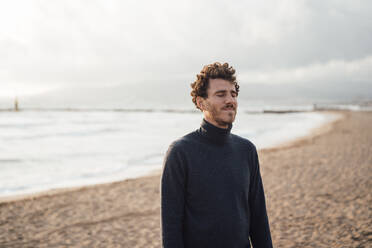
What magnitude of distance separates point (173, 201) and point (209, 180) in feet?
1.01

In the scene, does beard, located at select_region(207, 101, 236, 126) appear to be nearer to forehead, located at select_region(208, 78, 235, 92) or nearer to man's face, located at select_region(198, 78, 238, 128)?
man's face, located at select_region(198, 78, 238, 128)

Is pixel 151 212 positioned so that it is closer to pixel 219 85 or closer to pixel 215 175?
pixel 215 175

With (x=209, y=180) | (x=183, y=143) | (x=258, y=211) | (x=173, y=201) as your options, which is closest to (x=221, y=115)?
(x=183, y=143)

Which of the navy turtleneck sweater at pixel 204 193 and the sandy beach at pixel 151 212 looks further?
the sandy beach at pixel 151 212

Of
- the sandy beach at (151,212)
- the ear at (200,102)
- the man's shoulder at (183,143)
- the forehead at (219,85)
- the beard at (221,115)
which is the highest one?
the forehead at (219,85)

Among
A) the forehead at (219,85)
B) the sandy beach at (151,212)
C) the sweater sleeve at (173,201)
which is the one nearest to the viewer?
the sweater sleeve at (173,201)

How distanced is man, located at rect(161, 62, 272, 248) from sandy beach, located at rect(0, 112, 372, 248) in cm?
359

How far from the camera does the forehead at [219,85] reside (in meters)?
2.10

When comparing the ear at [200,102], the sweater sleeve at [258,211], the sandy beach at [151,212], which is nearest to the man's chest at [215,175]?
the sweater sleeve at [258,211]

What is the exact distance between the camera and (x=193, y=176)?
2008 mm

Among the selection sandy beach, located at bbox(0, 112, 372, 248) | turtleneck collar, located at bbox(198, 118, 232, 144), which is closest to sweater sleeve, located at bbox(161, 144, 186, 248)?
turtleneck collar, located at bbox(198, 118, 232, 144)

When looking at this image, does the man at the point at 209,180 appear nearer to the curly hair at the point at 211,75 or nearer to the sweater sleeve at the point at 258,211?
the curly hair at the point at 211,75

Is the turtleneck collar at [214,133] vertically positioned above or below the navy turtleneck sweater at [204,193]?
above

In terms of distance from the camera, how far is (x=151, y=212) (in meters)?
7.02
